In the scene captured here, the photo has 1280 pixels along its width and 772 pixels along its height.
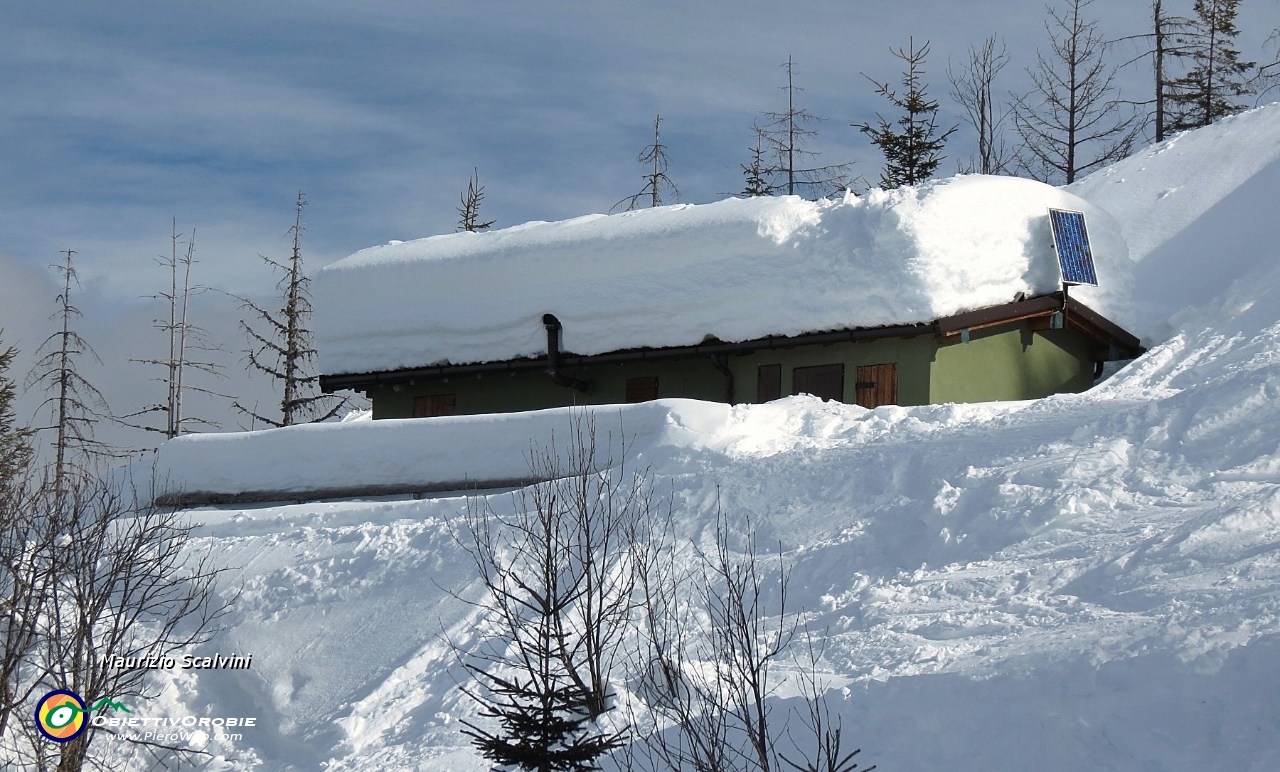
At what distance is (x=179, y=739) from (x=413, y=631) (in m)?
2.55

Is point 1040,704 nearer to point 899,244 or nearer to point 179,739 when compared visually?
point 179,739

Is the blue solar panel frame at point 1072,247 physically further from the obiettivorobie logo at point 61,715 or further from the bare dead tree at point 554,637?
the obiettivorobie logo at point 61,715

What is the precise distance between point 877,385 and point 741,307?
7.74 ft

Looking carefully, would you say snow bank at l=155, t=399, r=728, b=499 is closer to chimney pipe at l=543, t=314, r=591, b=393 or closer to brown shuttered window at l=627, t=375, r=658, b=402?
chimney pipe at l=543, t=314, r=591, b=393

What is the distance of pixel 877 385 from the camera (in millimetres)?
19062

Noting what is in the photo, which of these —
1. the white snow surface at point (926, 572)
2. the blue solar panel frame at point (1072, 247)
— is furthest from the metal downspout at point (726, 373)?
the blue solar panel frame at point (1072, 247)

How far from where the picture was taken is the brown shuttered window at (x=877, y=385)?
1897cm

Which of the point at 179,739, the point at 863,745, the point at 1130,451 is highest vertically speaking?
the point at 1130,451

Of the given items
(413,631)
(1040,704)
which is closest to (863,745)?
(1040,704)

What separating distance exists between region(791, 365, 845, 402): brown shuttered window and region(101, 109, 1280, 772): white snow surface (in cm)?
182

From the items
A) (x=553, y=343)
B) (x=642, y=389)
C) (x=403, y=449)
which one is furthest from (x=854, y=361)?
(x=403, y=449)

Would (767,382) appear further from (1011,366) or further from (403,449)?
(403,449)

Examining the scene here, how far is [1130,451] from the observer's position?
14.1m

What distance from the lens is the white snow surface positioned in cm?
902
